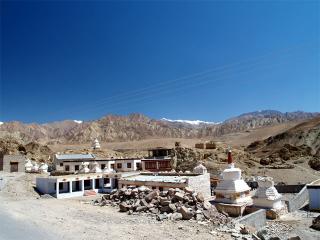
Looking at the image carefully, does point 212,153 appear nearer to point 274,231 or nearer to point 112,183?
point 112,183

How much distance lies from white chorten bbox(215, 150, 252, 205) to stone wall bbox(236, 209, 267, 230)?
2921 millimetres

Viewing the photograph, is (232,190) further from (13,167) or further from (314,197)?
(13,167)

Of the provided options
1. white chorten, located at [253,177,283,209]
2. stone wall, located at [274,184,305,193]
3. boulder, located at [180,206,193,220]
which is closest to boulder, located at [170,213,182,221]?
boulder, located at [180,206,193,220]

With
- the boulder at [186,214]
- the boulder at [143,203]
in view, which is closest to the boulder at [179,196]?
the boulder at [143,203]

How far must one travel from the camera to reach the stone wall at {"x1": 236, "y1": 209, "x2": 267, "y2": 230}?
21.7 m

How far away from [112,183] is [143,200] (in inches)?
572

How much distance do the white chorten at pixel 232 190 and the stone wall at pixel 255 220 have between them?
292 centimetres

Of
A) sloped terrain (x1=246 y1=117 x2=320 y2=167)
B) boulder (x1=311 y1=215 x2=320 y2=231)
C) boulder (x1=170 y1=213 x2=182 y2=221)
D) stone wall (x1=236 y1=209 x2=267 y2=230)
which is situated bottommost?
boulder (x1=311 y1=215 x2=320 y2=231)

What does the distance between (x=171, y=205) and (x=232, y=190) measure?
5.53 meters

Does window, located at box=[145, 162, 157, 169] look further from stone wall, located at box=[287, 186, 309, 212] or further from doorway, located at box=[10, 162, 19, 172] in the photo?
stone wall, located at box=[287, 186, 309, 212]

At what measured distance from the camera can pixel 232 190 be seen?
2631 centimetres

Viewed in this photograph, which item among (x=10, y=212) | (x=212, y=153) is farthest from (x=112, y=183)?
(x=212, y=153)

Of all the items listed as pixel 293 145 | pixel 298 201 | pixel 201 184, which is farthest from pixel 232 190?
pixel 293 145

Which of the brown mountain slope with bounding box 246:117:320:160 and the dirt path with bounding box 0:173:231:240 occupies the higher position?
the brown mountain slope with bounding box 246:117:320:160
